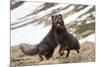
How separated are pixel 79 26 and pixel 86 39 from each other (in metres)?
0.18

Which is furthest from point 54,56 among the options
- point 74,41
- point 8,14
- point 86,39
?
point 8,14

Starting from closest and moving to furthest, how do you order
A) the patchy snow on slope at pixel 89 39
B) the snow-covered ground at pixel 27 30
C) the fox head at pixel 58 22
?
1. the snow-covered ground at pixel 27 30
2. the fox head at pixel 58 22
3. the patchy snow on slope at pixel 89 39

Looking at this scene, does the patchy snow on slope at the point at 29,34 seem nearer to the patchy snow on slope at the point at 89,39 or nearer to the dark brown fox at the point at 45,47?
the dark brown fox at the point at 45,47

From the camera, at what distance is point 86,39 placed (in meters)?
2.46

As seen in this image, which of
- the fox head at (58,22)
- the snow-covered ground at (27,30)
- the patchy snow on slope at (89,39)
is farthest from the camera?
the patchy snow on slope at (89,39)

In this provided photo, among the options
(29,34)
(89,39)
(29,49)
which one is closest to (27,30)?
(29,34)

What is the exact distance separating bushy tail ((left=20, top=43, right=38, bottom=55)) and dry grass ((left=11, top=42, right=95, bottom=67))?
0.13ft

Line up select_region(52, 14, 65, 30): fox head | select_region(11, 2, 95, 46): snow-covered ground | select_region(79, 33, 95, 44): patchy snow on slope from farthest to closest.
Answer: select_region(79, 33, 95, 44): patchy snow on slope → select_region(52, 14, 65, 30): fox head → select_region(11, 2, 95, 46): snow-covered ground

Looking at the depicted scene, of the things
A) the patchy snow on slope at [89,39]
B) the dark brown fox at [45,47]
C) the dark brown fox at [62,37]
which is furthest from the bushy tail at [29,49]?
the patchy snow on slope at [89,39]

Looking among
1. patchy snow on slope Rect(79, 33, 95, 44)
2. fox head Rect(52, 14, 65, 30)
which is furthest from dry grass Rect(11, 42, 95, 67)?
fox head Rect(52, 14, 65, 30)

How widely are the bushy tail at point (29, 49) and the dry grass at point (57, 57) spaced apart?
4 centimetres

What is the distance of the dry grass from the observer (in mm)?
2145

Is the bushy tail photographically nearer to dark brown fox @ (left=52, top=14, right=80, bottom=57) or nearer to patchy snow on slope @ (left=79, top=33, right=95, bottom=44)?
dark brown fox @ (left=52, top=14, right=80, bottom=57)

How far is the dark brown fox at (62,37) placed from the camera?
2.32 m
